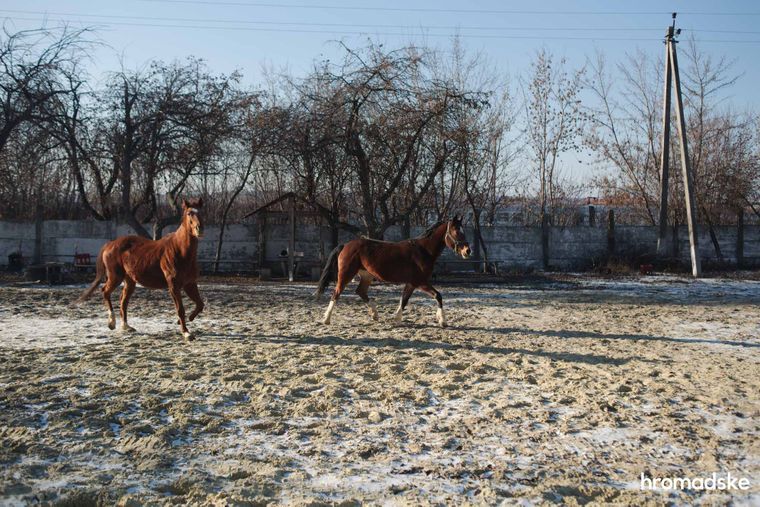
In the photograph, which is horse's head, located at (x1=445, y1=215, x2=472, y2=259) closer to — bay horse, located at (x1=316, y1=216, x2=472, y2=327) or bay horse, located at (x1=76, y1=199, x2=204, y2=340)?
bay horse, located at (x1=316, y1=216, x2=472, y2=327)

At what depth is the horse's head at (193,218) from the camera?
739 cm

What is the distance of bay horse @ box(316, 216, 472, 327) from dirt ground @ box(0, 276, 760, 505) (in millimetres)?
630

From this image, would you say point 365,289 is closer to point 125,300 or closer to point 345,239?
point 125,300

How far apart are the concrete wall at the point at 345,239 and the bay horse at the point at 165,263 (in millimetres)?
8924

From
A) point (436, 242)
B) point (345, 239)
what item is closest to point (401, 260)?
point (436, 242)

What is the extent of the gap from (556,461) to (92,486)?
278cm

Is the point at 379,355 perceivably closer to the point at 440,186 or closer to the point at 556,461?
the point at 556,461

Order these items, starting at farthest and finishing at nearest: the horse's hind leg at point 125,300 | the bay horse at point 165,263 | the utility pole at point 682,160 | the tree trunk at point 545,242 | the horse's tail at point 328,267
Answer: the tree trunk at point 545,242 < the utility pole at point 682,160 < the horse's tail at point 328,267 < the horse's hind leg at point 125,300 < the bay horse at point 165,263

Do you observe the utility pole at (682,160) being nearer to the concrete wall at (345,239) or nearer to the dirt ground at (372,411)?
the concrete wall at (345,239)

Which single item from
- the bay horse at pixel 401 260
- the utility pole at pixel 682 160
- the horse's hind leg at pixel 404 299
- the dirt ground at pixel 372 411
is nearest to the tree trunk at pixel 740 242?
the utility pole at pixel 682 160

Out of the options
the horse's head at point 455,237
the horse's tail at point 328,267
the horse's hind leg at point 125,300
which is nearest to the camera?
the horse's hind leg at point 125,300

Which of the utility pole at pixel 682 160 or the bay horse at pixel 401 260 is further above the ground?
the utility pole at pixel 682 160

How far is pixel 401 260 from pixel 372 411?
183 inches

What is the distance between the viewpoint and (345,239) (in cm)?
2081
